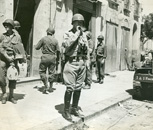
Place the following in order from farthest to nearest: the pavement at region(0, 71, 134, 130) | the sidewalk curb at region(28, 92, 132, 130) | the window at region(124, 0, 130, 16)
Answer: the window at region(124, 0, 130, 16)
the pavement at region(0, 71, 134, 130)
the sidewalk curb at region(28, 92, 132, 130)

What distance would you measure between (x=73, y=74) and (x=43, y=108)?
4.56 ft

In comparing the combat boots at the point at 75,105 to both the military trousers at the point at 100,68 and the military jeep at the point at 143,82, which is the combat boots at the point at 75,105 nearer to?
the military jeep at the point at 143,82

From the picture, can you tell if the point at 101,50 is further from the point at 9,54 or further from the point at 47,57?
the point at 9,54

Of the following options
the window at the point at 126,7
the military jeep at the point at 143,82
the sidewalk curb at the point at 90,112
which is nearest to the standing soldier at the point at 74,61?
the sidewalk curb at the point at 90,112

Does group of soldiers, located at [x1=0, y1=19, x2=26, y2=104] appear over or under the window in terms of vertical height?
under

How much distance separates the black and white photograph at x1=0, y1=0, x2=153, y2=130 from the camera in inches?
207

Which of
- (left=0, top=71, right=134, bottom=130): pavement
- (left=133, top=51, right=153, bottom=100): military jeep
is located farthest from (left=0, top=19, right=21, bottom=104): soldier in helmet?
(left=133, top=51, right=153, bottom=100): military jeep

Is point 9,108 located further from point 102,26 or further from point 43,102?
point 102,26

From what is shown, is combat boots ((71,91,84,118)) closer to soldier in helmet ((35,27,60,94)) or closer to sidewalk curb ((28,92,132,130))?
sidewalk curb ((28,92,132,130))

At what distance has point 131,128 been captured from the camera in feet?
18.2

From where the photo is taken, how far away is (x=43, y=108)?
618 centimetres

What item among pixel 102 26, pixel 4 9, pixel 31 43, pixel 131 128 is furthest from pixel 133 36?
pixel 131 128

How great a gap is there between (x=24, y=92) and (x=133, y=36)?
16542 mm

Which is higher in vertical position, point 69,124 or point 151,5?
point 151,5
